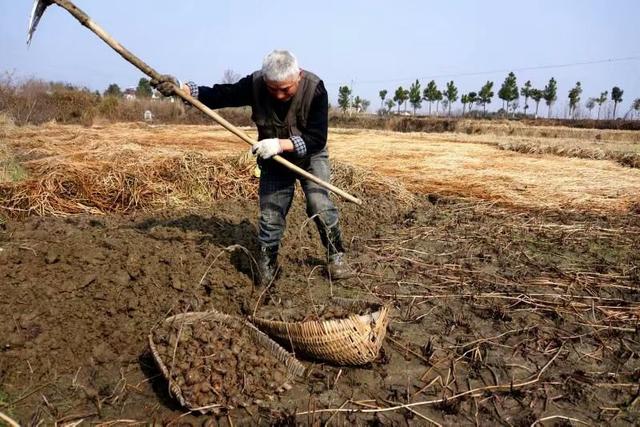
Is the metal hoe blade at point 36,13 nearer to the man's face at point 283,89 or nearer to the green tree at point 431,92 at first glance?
the man's face at point 283,89

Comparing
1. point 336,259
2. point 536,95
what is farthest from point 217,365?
point 536,95

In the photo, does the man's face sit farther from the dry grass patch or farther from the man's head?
the dry grass patch

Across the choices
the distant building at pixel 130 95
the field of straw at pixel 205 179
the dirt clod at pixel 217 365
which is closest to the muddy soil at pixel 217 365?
the dirt clod at pixel 217 365

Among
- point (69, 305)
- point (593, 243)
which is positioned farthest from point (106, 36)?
point (593, 243)

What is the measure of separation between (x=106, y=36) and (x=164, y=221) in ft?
7.09

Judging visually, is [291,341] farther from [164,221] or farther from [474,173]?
[474,173]

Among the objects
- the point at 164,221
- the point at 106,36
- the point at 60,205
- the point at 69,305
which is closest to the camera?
the point at 69,305

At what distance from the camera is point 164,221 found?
483cm

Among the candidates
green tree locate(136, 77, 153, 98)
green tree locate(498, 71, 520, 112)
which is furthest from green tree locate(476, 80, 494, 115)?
green tree locate(136, 77, 153, 98)

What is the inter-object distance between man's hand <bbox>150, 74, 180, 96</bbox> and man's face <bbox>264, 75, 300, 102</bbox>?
25.9 inches

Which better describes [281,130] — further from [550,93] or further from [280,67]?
[550,93]

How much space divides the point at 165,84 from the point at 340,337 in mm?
2060

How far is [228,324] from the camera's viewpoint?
2658mm

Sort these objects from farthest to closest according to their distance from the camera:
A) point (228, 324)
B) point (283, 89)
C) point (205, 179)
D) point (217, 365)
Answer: point (205, 179)
point (283, 89)
point (228, 324)
point (217, 365)
